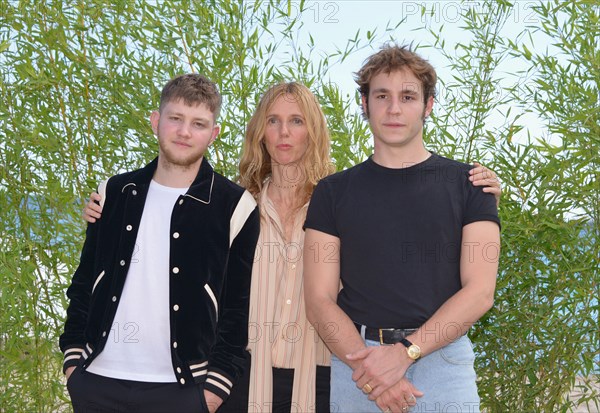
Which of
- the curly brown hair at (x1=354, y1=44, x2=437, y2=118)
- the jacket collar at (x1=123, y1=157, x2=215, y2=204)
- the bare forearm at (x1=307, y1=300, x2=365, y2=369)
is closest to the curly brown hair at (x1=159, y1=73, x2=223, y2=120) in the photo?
the jacket collar at (x1=123, y1=157, x2=215, y2=204)

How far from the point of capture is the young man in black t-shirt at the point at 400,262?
213 centimetres

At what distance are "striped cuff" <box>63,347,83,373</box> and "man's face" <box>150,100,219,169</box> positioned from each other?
0.70 meters

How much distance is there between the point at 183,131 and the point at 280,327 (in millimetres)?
788

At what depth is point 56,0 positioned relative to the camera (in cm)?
357

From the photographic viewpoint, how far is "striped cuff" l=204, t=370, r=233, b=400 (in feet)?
7.45

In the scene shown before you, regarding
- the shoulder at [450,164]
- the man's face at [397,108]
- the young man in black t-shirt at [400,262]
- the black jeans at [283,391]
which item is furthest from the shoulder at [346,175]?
the black jeans at [283,391]

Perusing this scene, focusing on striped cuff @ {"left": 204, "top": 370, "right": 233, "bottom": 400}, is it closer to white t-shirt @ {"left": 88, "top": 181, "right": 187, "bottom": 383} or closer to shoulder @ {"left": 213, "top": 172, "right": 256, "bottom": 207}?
white t-shirt @ {"left": 88, "top": 181, "right": 187, "bottom": 383}

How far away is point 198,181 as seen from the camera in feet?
7.99

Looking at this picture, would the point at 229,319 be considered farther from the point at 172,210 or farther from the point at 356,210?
the point at 356,210

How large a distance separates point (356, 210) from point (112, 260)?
0.81m

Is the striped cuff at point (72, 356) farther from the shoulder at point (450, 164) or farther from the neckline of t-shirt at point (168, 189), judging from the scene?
the shoulder at point (450, 164)

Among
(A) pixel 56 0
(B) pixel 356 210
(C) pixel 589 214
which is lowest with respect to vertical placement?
(B) pixel 356 210

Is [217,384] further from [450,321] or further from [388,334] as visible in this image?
[450,321]

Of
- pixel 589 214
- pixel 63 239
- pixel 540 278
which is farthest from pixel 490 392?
pixel 63 239
